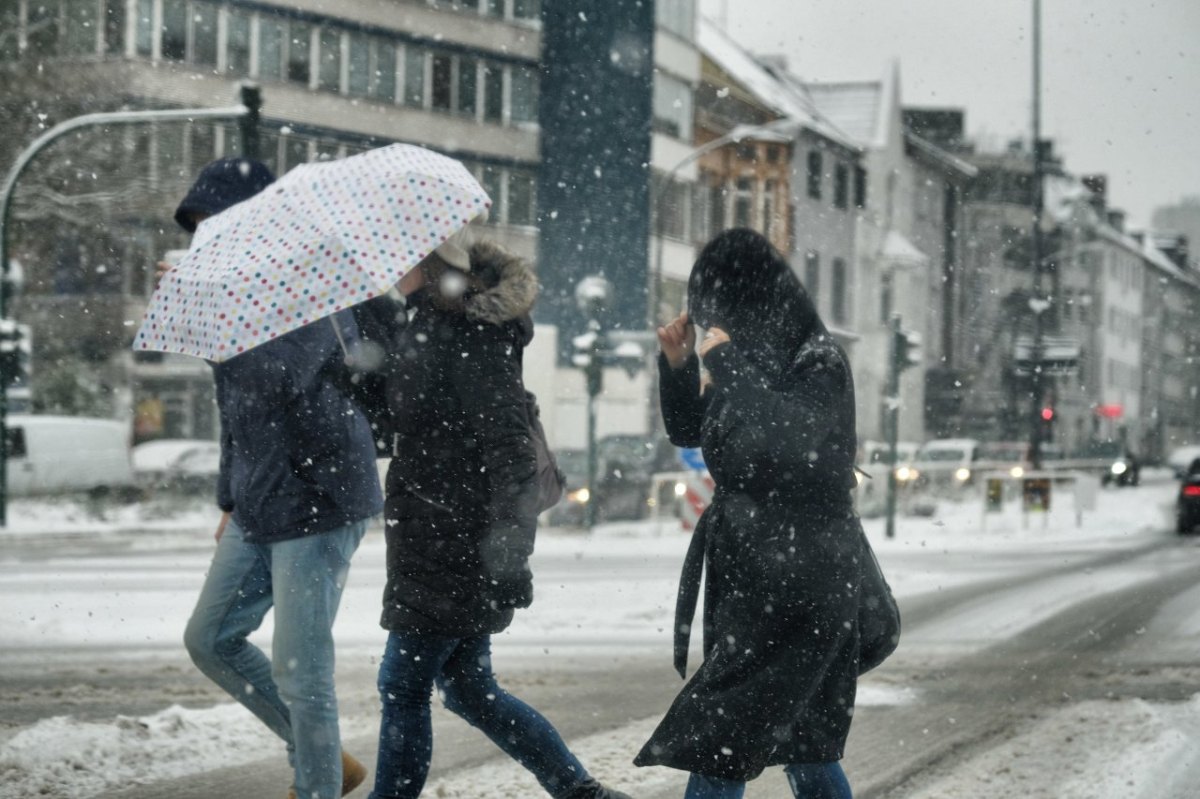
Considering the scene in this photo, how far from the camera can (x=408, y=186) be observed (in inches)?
171

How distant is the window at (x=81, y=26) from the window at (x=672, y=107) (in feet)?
44.2

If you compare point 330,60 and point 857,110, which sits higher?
point 857,110

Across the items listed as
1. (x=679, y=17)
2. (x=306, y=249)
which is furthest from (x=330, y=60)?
(x=306, y=249)

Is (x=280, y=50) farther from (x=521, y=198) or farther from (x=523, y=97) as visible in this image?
(x=521, y=198)

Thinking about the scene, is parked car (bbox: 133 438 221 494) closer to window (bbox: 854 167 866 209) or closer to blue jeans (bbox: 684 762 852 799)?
window (bbox: 854 167 866 209)

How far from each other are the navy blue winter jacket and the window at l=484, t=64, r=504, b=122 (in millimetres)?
37381

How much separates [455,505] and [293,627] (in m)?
0.58

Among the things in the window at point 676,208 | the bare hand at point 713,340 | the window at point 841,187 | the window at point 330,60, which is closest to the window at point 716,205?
the window at point 676,208

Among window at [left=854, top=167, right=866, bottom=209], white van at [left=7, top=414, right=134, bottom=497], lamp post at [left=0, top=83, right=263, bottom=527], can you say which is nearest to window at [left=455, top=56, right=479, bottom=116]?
window at [left=854, top=167, right=866, bottom=209]

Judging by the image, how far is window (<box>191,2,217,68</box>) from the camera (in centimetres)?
3694

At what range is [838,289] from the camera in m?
42.8

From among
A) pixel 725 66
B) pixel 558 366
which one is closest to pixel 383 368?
pixel 558 366

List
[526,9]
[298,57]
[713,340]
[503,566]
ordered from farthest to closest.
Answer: [526,9]
[298,57]
[503,566]
[713,340]

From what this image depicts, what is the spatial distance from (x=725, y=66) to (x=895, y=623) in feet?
127
